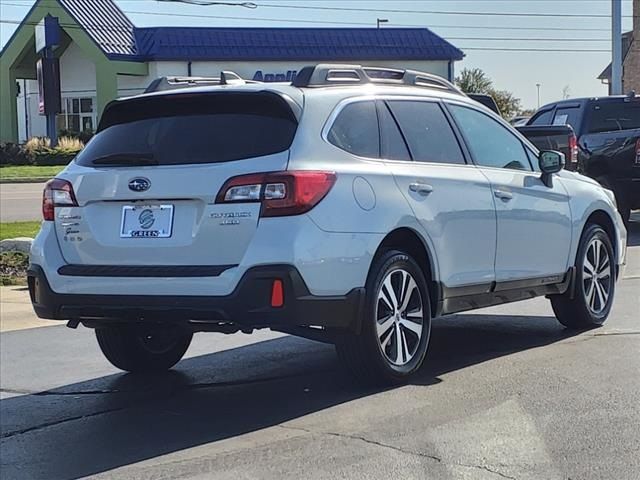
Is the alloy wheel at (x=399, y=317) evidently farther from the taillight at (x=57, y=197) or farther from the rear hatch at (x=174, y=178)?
the taillight at (x=57, y=197)

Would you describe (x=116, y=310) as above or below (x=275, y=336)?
above

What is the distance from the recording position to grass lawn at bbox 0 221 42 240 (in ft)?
51.7

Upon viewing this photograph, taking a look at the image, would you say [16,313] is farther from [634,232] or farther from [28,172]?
[28,172]

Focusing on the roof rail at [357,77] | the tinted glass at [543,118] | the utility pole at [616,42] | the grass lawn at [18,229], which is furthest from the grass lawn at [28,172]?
the roof rail at [357,77]

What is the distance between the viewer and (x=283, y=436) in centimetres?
526

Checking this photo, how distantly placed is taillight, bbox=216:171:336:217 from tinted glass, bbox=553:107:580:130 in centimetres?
1065

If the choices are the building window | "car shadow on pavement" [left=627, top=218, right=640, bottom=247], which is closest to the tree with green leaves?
the building window

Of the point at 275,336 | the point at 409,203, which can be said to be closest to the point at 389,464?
the point at 409,203

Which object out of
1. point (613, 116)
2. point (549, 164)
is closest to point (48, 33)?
point (613, 116)

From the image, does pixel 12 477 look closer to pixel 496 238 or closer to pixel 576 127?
pixel 496 238

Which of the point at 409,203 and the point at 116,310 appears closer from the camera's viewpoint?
the point at 116,310

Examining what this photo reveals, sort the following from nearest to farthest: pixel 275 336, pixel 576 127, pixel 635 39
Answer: pixel 275 336, pixel 576 127, pixel 635 39

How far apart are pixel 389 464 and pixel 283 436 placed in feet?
2.42

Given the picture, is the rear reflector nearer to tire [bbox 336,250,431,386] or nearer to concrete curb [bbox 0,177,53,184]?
tire [bbox 336,250,431,386]
